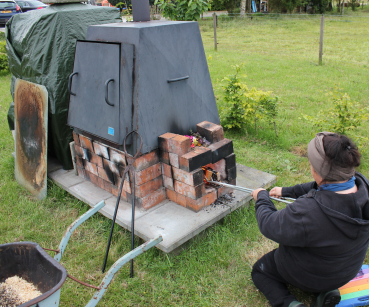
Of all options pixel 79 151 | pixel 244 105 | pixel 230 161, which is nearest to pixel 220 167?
pixel 230 161

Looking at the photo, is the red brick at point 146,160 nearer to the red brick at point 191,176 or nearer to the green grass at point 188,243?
the red brick at point 191,176

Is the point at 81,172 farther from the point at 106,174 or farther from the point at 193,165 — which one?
the point at 193,165

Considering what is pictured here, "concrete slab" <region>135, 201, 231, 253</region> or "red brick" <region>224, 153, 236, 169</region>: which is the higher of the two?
"red brick" <region>224, 153, 236, 169</region>

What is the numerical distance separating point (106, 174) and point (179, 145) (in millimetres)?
979

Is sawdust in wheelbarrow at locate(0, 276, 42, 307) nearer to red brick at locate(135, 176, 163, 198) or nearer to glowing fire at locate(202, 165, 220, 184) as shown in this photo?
red brick at locate(135, 176, 163, 198)

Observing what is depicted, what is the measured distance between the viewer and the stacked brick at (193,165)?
2.83 m

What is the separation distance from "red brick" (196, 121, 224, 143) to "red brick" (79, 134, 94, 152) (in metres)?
1.12

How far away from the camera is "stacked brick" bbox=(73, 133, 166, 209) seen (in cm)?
296

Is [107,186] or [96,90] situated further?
[107,186]

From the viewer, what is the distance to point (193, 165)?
281cm

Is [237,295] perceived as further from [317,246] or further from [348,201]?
[348,201]

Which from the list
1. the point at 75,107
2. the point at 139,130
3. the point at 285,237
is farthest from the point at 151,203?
the point at 285,237

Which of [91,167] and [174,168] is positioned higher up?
[174,168]

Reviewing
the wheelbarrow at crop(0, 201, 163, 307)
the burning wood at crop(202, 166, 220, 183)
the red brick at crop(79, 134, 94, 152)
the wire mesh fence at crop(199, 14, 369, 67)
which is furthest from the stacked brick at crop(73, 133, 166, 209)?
the wire mesh fence at crop(199, 14, 369, 67)
